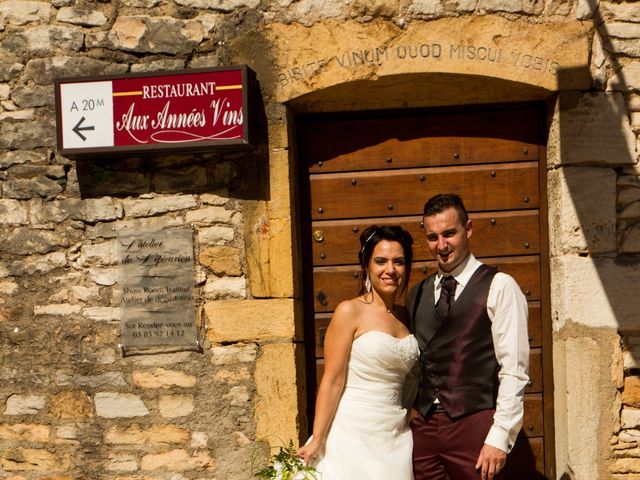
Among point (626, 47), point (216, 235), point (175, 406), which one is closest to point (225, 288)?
point (216, 235)

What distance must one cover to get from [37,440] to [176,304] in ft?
3.35

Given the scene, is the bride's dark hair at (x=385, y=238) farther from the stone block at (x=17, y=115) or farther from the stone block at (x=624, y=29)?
the stone block at (x=17, y=115)

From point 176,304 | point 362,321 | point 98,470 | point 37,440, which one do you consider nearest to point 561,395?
point 362,321

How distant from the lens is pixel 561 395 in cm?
399

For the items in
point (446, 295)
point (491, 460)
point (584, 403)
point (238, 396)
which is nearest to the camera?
point (491, 460)

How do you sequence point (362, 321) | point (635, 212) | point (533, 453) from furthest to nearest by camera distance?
point (533, 453) → point (635, 212) → point (362, 321)

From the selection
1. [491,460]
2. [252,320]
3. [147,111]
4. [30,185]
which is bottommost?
[491,460]

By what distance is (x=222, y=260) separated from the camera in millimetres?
4074

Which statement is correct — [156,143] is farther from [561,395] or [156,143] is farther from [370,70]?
[561,395]

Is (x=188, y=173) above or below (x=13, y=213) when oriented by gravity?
above

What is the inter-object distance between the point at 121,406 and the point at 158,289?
0.64m

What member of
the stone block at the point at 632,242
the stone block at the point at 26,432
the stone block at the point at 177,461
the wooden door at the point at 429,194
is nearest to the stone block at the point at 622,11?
the wooden door at the point at 429,194

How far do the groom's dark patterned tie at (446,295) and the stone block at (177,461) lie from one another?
1.56m

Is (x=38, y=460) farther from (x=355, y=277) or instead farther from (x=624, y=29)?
(x=624, y=29)
